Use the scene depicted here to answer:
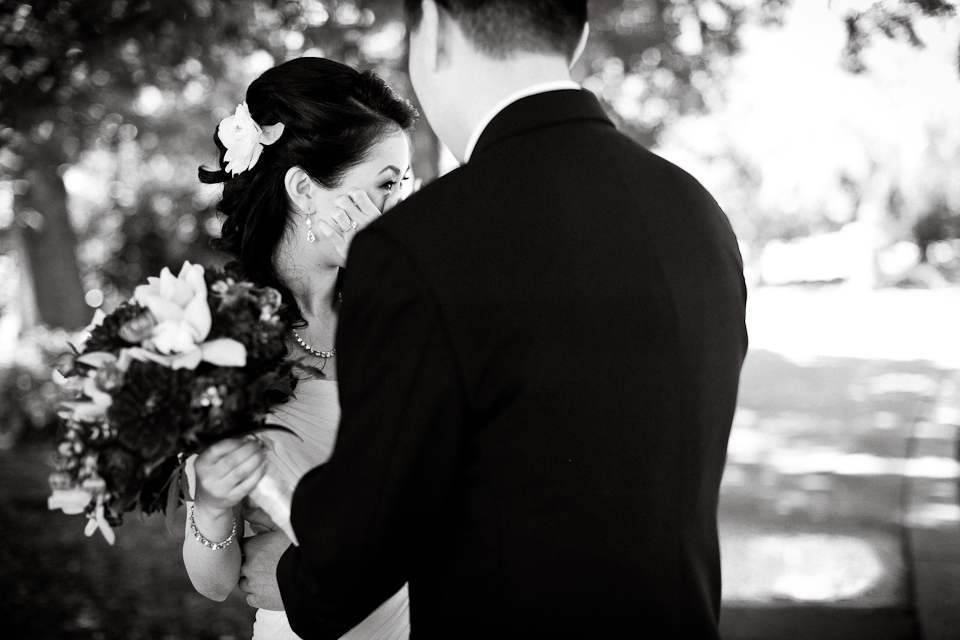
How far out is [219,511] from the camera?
2178 millimetres

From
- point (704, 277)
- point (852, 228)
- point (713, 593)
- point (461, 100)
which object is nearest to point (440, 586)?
point (713, 593)

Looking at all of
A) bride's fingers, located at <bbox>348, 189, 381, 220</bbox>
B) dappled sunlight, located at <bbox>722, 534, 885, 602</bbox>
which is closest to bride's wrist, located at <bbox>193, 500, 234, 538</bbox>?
bride's fingers, located at <bbox>348, 189, 381, 220</bbox>

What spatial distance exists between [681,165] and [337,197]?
6.06 meters

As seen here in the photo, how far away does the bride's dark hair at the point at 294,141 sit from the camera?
2.73 meters

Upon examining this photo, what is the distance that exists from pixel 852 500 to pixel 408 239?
7153mm

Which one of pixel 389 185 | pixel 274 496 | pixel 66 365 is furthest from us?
pixel 389 185

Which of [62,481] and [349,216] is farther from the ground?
[349,216]

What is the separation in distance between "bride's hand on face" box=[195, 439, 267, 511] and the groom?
331mm

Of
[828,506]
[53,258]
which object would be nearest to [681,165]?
[828,506]

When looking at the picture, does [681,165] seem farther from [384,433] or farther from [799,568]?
[384,433]

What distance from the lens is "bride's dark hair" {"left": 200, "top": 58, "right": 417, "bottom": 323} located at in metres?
2.73

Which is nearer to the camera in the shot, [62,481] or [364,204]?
[62,481]

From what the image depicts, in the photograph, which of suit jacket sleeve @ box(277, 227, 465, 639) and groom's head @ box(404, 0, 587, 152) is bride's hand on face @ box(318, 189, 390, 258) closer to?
groom's head @ box(404, 0, 587, 152)

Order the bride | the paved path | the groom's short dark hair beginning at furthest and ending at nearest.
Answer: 1. the paved path
2. the bride
3. the groom's short dark hair
